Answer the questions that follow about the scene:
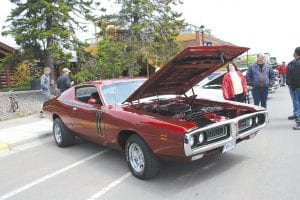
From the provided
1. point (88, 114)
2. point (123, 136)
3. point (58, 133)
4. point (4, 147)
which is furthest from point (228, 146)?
point (4, 147)

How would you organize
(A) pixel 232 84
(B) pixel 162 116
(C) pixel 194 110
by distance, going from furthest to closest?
(A) pixel 232 84, (C) pixel 194 110, (B) pixel 162 116

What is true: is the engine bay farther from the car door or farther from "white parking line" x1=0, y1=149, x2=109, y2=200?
"white parking line" x1=0, y1=149, x2=109, y2=200

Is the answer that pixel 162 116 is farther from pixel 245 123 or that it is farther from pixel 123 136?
pixel 245 123

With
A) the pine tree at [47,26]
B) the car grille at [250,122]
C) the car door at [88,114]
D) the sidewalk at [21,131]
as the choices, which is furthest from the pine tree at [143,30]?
the car grille at [250,122]

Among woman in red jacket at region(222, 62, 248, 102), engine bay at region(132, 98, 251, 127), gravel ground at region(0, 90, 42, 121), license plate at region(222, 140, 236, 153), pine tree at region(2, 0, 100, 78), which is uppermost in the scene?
pine tree at region(2, 0, 100, 78)

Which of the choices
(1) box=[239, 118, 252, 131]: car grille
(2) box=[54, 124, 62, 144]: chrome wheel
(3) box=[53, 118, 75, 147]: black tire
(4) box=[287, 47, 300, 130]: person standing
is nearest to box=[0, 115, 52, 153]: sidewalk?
(2) box=[54, 124, 62, 144]: chrome wheel

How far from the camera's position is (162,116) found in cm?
539

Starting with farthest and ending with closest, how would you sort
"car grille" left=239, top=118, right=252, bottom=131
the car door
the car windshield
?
the car windshield
the car door
"car grille" left=239, top=118, right=252, bottom=131

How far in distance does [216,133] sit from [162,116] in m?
0.82

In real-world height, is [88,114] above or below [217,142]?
above

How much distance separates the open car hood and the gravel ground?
820cm

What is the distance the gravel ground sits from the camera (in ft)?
45.0

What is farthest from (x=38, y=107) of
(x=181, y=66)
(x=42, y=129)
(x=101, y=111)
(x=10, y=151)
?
(x=181, y=66)

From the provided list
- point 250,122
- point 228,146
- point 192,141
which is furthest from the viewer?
point 250,122
